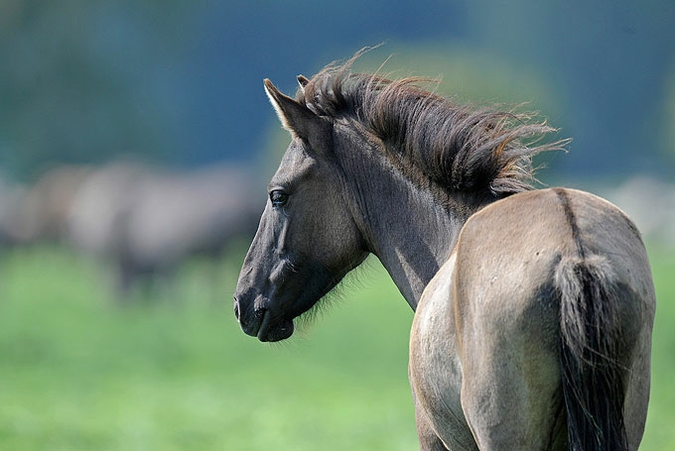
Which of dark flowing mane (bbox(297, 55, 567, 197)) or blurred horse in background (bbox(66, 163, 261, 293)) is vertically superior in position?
blurred horse in background (bbox(66, 163, 261, 293))

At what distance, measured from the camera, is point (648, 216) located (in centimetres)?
3881

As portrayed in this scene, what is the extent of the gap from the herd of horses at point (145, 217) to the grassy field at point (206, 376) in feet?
2.60

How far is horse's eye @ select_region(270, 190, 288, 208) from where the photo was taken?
167 inches

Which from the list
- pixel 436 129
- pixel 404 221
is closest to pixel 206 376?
pixel 404 221

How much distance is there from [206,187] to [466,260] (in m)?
21.3

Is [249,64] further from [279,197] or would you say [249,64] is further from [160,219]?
[279,197]

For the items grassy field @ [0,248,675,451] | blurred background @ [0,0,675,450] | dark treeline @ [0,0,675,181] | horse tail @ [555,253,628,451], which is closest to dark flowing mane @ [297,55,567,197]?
blurred background @ [0,0,675,450]

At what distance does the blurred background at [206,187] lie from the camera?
11.4 m

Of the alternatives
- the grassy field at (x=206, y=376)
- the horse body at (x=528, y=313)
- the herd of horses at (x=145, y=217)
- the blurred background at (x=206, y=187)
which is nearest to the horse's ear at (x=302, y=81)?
the blurred background at (x=206, y=187)

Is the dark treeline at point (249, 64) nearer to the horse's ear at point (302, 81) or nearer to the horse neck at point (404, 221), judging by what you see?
the horse's ear at point (302, 81)

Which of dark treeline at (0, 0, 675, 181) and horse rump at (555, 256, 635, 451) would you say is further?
dark treeline at (0, 0, 675, 181)

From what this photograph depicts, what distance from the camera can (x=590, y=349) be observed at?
2.65 metres

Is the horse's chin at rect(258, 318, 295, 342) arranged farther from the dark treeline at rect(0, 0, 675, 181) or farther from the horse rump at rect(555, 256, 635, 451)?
the dark treeline at rect(0, 0, 675, 181)

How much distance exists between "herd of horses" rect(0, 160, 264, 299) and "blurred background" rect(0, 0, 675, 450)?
6 centimetres
